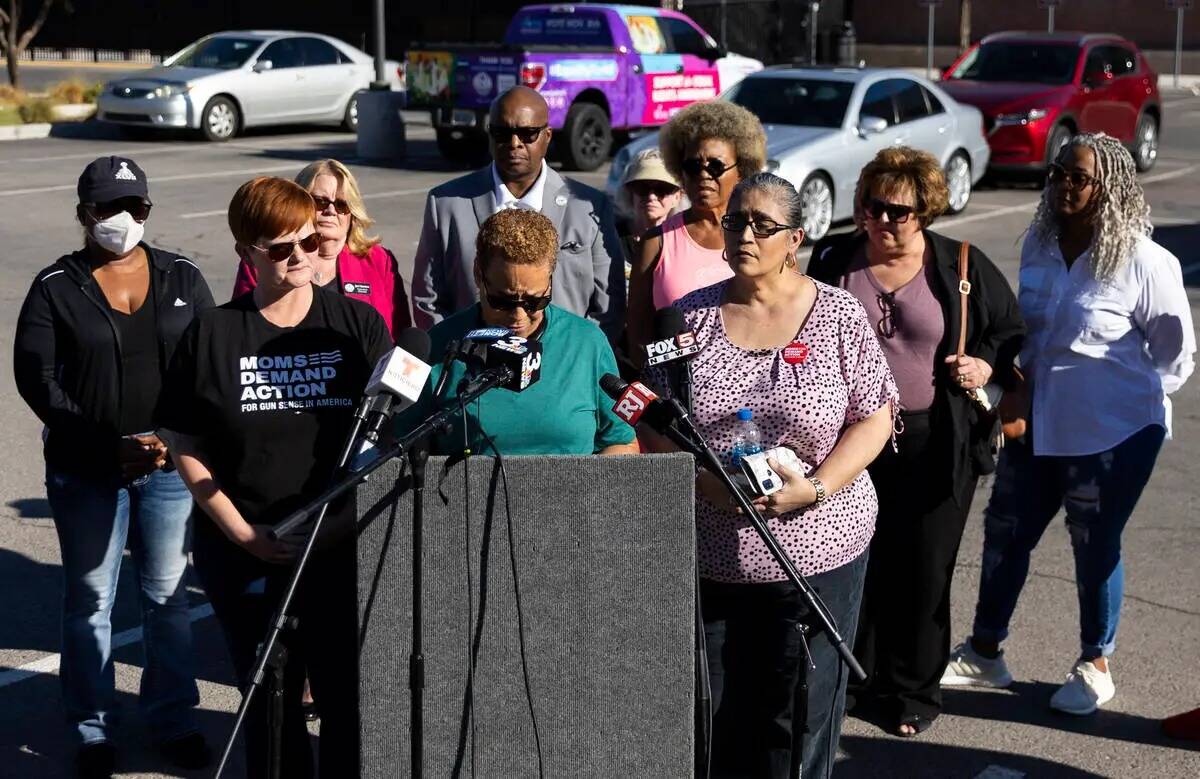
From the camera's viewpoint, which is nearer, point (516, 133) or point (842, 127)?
point (516, 133)

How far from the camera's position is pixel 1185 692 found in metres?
5.46

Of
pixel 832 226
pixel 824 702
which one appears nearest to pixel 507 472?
pixel 824 702

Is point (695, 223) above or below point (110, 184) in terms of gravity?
below

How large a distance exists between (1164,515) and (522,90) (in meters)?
4.03

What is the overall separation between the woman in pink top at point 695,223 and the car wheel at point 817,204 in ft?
31.5

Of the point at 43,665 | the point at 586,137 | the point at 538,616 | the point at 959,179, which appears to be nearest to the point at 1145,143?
the point at 959,179

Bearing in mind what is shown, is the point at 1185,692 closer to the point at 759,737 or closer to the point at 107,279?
the point at 759,737

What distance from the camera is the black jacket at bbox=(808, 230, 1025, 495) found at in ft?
16.4

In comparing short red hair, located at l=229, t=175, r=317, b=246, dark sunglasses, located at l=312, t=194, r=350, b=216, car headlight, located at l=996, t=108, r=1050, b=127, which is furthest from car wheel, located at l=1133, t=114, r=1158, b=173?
short red hair, located at l=229, t=175, r=317, b=246

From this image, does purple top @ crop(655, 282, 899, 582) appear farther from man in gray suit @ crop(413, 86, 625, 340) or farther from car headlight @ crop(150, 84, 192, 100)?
car headlight @ crop(150, 84, 192, 100)

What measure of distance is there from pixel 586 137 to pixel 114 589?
1554cm

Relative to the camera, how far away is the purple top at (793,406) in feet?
13.1

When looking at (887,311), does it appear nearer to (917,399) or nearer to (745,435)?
(917,399)

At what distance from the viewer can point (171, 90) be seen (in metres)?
22.4
